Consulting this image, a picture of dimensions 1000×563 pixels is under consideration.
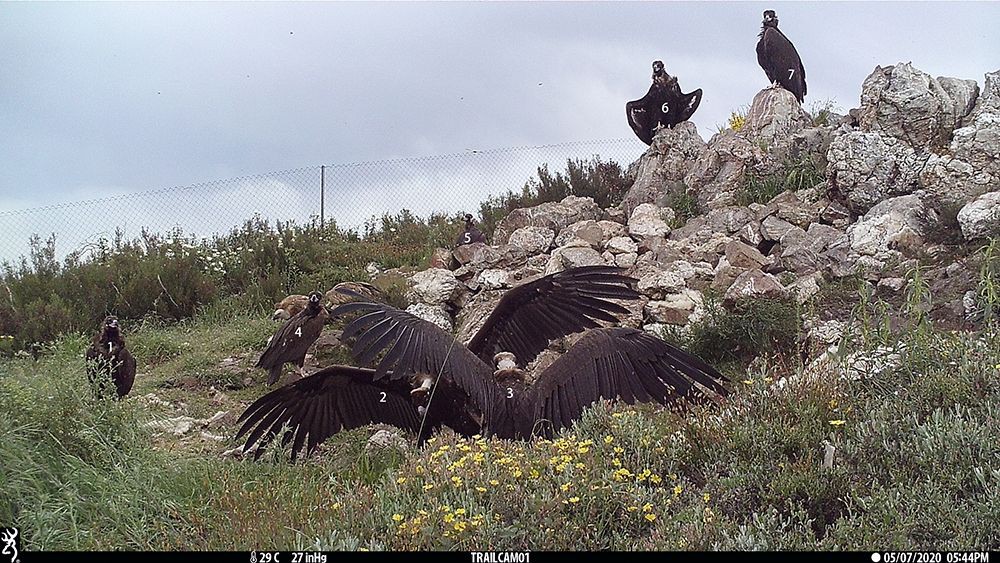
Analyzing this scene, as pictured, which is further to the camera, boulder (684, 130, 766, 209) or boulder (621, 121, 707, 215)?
boulder (621, 121, 707, 215)

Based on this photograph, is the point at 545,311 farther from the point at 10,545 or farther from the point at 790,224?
the point at 790,224

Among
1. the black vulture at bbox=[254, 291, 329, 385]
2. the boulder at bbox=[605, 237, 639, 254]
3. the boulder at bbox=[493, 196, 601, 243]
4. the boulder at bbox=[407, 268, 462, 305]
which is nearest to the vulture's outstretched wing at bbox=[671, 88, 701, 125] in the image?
the boulder at bbox=[493, 196, 601, 243]

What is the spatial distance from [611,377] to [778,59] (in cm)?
1023

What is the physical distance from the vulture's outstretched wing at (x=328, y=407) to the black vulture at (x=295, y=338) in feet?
7.12

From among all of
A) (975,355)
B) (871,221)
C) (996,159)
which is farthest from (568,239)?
(975,355)

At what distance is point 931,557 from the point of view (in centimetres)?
298

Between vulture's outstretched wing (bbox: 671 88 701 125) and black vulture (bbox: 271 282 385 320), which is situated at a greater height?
vulture's outstretched wing (bbox: 671 88 701 125)

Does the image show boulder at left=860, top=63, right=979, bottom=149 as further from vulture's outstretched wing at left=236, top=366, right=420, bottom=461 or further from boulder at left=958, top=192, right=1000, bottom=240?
vulture's outstretched wing at left=236, top=366, right=420, bottom=461

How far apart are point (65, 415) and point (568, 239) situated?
23.2 feet

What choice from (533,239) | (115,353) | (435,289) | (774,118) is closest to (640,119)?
(774,118)

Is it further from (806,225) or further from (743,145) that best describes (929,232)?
(743,145)

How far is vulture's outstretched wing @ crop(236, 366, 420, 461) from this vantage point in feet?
17.7

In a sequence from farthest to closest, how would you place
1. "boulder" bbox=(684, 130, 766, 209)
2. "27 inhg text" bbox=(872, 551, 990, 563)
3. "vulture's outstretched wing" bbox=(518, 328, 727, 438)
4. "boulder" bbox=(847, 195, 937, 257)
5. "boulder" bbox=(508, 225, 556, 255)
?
"boulder" bbox=(684, 130, 766, 209) < "boulder" bbox=(508, 225, 556, 255) < "boulder" bbox=(847, 195, 937, 257) < "vulture's outstretched wing" bbox=(518, 328, 727, 438) < "27 inhg text" bbox=(872, 551, 990, 563)

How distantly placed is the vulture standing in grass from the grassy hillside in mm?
337
